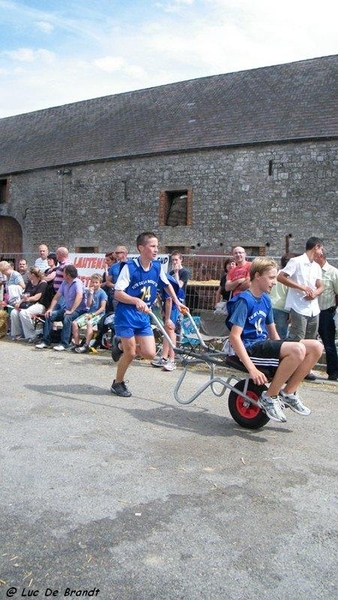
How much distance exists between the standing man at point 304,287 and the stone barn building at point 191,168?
13446 mm

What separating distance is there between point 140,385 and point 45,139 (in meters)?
26.5

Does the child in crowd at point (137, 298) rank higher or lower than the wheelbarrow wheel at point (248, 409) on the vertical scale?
higher

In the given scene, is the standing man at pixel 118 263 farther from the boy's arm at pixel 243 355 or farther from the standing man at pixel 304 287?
the boy's arm at pixel 243 355

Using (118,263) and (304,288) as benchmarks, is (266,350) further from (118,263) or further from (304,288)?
(118,263)

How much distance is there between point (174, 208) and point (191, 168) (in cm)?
203

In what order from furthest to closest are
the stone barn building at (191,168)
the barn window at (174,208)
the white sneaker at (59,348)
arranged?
the barn window at (174,208)
the stone barn building at (191,168)
the white sneaker at (59,348)

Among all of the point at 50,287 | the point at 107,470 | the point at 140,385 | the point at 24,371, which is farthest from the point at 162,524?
the point at 50,287

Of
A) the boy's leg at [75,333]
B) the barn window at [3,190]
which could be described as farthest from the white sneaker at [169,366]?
the barn window at [3,190]

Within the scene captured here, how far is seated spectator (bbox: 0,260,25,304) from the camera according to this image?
1248 cm

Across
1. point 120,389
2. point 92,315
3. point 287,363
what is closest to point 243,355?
point 287,363

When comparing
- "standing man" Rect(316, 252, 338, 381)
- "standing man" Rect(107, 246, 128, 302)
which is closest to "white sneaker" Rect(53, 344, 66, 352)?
"standing man" Rect(107, 246, 128, 302)

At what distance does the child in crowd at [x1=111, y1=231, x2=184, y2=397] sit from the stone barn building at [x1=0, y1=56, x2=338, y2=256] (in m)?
15.5

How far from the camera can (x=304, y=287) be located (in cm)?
759

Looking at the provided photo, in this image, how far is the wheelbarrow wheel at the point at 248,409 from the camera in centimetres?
514
